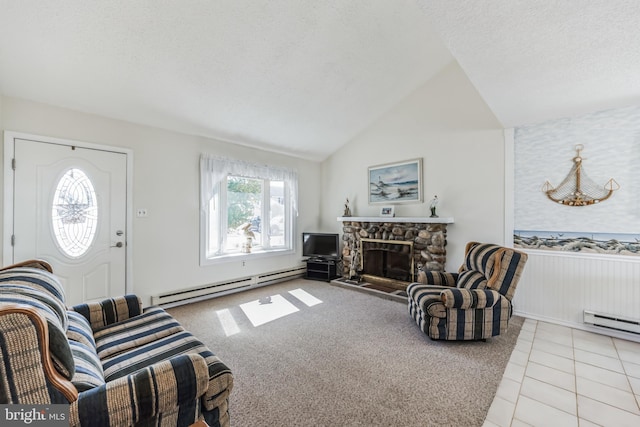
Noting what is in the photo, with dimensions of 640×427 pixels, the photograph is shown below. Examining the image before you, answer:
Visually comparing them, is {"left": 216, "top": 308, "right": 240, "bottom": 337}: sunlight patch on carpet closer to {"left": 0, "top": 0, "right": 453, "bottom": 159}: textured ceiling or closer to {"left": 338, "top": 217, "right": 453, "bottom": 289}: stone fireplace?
{"left": 338, "top": 217, "right": 453, "bottom": 289}: stone fireplace

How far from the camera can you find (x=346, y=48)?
310cm

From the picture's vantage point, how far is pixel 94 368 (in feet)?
4.18

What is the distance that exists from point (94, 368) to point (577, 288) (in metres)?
4.30

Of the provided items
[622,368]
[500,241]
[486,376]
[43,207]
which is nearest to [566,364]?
[622,368]

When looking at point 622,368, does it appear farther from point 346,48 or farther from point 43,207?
point 43,207

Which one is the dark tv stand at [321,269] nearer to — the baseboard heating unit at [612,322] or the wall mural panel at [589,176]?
the wall mural panel at [589,176]

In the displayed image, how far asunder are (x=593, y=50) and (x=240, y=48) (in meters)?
2.95

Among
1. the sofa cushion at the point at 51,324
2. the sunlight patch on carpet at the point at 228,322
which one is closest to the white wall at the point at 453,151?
the sunlight patch on carpet at the point at 228,322

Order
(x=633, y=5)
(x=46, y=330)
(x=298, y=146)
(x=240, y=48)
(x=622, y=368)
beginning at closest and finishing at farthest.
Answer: (x=46, y=330)
(x=633, y=5)
(x=622, y=368)
(x=240, y=48)
(x=298, y=146)

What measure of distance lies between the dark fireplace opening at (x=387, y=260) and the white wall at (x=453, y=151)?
1.80 ft

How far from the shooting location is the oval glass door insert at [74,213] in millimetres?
2854

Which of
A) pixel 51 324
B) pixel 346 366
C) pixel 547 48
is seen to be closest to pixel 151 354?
pixel 51 324

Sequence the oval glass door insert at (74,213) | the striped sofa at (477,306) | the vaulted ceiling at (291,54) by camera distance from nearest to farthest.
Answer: the vaulted ceiling at (291,54) < the striped sofa at (477,306) < the oval glass door insert at (74,213)

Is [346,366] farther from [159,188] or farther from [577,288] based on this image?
[159,188]
